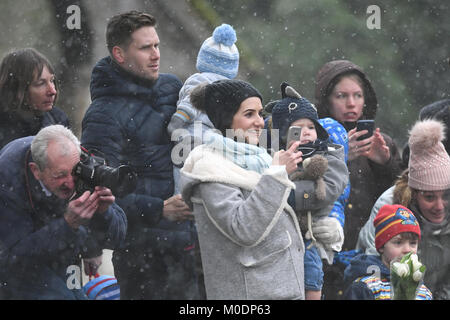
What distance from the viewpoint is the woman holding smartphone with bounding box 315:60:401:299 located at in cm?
584

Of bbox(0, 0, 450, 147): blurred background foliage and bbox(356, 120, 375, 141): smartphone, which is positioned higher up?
bbox(0, 0, 450, 147): blurred background foliage

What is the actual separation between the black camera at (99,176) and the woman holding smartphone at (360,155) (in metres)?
1.57

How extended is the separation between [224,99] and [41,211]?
1.14 meters

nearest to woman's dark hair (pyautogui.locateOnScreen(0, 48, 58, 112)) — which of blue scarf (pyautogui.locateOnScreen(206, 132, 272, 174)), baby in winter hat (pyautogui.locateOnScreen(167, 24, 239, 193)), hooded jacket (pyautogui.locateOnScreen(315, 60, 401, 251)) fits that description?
baby in winter hat (pyautogui.locateOnScreen(167, 24, 239, 193))

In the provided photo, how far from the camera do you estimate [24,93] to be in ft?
17.5

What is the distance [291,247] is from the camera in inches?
179

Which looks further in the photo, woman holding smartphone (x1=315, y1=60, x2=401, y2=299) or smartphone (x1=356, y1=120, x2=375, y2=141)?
woman holding smartphone (x1=315, y1=60, x2=401, y2=299)

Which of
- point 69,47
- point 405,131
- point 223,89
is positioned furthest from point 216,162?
point 405,131

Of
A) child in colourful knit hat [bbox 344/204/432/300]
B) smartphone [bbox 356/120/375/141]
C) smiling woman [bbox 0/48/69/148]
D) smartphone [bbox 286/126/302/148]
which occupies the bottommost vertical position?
child in colourful knit hat [bbox 344/204/432/300]

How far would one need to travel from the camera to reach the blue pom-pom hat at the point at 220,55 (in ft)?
18.4

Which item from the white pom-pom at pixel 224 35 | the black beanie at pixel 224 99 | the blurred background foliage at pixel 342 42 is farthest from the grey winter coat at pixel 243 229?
the blurred background foliage at pixel 342 42

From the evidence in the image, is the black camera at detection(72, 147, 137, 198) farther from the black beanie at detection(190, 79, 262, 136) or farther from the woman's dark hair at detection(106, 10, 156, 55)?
the woman's dark hair at detection(106, 10, 156, 55)

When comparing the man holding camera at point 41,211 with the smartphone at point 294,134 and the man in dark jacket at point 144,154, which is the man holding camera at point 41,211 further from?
the smartphone at point 294,134
